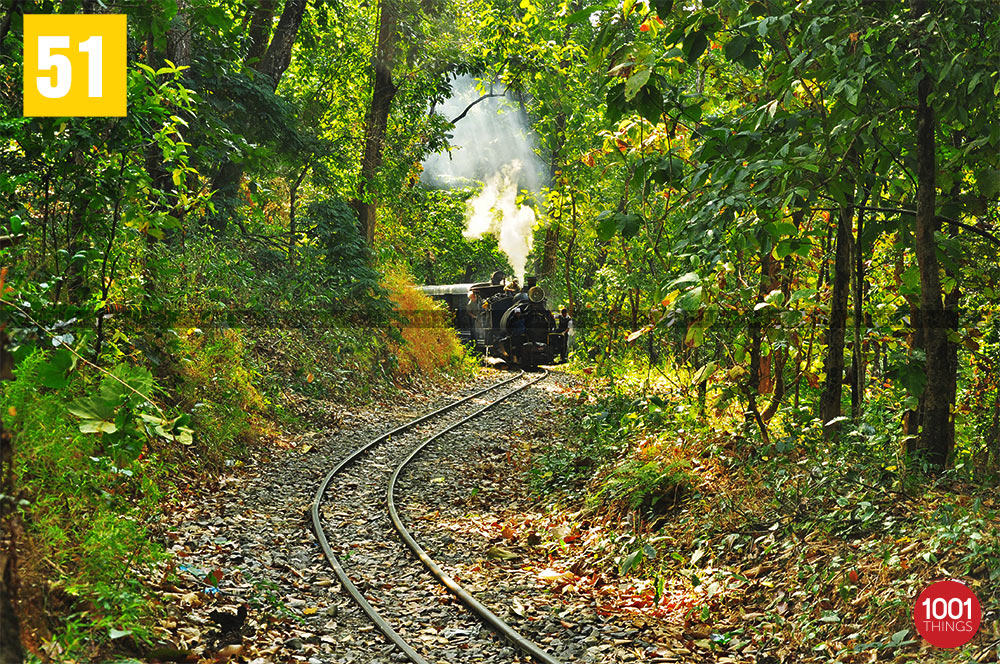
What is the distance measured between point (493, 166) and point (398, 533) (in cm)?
5708

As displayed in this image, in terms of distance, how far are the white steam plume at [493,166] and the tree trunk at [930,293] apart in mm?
35900

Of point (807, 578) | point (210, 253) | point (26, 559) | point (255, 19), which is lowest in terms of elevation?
point (807, 578)

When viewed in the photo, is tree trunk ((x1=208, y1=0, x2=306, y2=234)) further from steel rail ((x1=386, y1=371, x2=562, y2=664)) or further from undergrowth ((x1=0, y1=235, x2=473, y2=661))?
steel rail ((x1=386, y1=371, x2=562, y2=664))

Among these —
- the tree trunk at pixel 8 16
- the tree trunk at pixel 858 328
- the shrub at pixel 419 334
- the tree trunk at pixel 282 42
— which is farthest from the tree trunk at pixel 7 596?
the shrub at pixel 419 334

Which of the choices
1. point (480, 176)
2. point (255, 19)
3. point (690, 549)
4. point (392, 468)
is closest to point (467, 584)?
point (690, 549)

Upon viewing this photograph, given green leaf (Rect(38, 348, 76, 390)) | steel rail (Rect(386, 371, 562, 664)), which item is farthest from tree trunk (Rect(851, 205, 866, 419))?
green leaf (Rect(38, 348, 76, 390))

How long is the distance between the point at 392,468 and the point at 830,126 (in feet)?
24.1

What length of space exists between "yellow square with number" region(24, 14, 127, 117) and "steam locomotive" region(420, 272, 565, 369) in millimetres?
18611

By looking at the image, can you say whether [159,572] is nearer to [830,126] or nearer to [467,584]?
[467,584]

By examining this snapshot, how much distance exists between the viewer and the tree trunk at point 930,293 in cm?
466

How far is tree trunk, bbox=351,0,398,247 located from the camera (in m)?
18.5

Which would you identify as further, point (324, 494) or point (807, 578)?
point (324, 494)

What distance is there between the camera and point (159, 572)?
5336mm

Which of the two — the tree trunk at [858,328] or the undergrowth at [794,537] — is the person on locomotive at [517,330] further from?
the tree trunk at [858,328]
